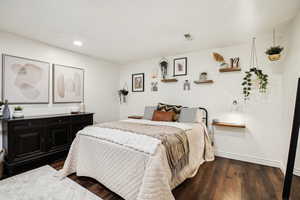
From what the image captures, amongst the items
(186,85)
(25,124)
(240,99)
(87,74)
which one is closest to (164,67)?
(186,85)

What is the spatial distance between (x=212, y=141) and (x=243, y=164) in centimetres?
71

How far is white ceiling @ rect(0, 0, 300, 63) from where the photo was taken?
1.84 m

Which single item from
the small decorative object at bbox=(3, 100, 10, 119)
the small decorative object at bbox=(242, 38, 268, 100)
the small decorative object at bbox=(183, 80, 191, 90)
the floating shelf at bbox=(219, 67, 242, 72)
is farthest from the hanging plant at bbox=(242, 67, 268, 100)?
the small decorative object at bbox=(3, 100, 10, 119)

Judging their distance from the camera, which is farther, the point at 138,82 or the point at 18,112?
the point at 138,82

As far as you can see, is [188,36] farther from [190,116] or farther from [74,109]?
[74,109]

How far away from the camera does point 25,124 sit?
2480 millimetres

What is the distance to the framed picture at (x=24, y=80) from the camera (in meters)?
2.58

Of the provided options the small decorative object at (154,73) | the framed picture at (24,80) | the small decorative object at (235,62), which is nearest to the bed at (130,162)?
the framed picture at (24,80)

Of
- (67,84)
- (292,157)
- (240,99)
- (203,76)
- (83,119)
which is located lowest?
(292,157)

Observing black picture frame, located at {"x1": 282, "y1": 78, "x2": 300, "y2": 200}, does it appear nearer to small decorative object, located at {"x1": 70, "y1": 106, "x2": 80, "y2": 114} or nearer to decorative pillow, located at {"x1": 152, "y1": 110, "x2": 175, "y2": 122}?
decorative pillow, located at {"x1": 152, "y1": 110, "x2": 175, "y2": 122}

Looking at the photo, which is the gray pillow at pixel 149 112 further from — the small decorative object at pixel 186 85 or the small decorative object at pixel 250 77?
the small decorative object at pixel 250 77

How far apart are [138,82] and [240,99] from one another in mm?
2834

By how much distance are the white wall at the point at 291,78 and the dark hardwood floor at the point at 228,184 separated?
0.41 meters

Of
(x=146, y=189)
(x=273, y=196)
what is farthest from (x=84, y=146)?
(x=273, y=196)
